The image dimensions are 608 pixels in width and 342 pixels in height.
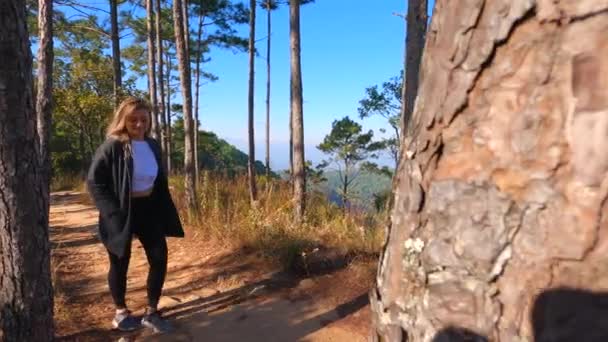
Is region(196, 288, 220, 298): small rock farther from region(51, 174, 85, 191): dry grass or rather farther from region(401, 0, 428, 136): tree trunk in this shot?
region(51, 174, 85, 191): dry grass

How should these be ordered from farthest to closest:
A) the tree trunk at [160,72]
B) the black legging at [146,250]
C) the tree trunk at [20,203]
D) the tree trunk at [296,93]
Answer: the tree trunk at [160,72] < the tree trunk at [296,93] < the black legging at [146,250] < the tree trunk at [20,203]

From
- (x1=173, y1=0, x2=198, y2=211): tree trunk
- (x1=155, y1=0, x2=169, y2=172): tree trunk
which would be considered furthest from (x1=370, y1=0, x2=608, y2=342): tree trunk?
(x1=155, y1=0, x2=169, y2=172): tree trunk

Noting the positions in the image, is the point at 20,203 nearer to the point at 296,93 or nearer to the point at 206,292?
the point at 206,292

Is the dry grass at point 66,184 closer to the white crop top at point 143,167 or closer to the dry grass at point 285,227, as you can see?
the dry grass at point 285,227

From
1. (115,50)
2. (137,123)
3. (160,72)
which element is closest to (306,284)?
(137,123)

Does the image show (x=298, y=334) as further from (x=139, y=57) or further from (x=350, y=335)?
(x=139, y=57)

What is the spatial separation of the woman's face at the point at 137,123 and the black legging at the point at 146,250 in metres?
0.43

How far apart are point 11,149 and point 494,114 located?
7.83 ft

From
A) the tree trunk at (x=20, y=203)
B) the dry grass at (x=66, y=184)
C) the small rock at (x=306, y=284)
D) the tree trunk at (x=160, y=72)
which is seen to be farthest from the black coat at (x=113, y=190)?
the dry grass at (x=66, y=184)

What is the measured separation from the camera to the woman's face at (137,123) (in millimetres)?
2660

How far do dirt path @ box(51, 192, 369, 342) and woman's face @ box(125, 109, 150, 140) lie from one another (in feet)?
4.54

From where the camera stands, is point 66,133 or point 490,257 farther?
point 66,133

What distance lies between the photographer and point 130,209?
259cm

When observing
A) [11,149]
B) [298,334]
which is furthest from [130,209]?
[298,334]
